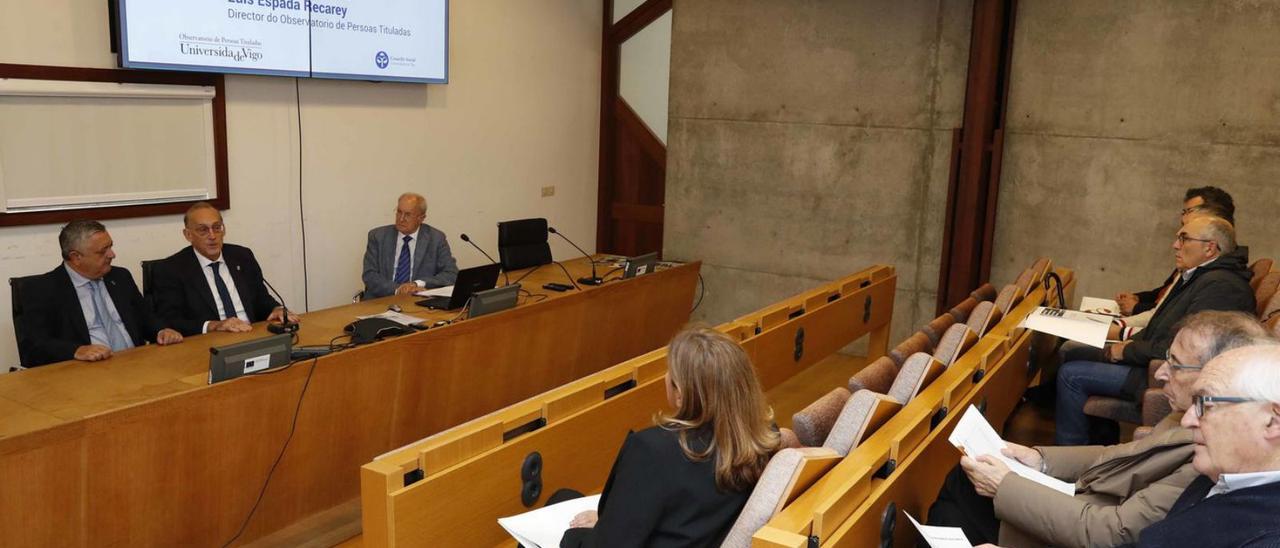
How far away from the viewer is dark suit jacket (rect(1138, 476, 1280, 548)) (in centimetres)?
167

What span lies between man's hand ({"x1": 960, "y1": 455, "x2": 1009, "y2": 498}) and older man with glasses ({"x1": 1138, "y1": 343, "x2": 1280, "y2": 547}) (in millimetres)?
674

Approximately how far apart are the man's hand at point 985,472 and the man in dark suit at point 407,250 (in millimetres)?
3656

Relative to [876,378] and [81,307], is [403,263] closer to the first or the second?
[81,307]

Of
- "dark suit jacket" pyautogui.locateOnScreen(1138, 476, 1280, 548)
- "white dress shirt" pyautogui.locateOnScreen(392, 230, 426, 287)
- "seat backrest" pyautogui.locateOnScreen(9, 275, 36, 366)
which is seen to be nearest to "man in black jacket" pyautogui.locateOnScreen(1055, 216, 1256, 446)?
"dark suit jacket" pyautogui.locateOnScreen(1138, 476, 1280, 548)

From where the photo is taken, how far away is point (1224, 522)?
1.74 metres

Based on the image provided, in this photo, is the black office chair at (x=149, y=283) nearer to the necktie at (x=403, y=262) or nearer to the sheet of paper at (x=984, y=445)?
the necktie at (x=403, y=262)

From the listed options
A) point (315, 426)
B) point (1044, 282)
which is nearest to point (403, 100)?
point (315, 426)

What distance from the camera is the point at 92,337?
13.3ft

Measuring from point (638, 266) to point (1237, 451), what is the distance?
4.14m

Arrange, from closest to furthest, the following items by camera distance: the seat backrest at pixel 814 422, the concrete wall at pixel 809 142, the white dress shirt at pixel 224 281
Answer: the seat backrest at pixel 814 422 < the white dress shirt at pixel 224 281 < the concrete wall at pixel 809 142

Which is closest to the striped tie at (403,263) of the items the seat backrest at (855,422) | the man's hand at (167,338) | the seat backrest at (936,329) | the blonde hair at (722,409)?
the man's hand at (167,338)

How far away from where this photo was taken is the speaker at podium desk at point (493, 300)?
438 cm

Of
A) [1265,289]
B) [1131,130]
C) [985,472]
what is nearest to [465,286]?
[985,472]

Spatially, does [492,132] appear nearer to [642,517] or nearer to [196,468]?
[196,468]
